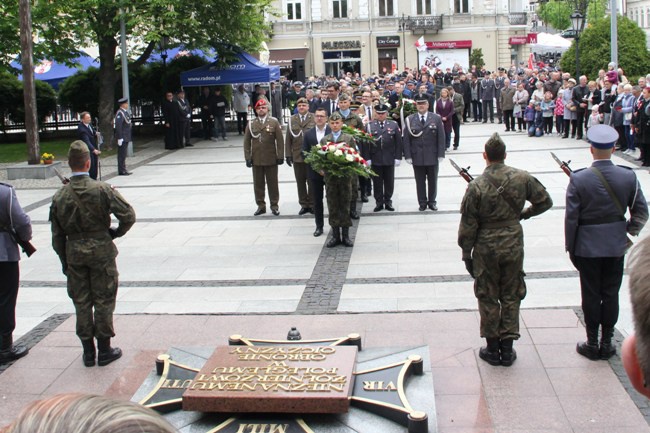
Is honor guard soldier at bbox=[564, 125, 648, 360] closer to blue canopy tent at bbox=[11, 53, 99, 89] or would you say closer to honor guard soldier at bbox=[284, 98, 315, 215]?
honor guard soldier at bbox=[284, 98, 315, 215]

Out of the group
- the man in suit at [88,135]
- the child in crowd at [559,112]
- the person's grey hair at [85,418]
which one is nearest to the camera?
the person's grey hair at [85,418]

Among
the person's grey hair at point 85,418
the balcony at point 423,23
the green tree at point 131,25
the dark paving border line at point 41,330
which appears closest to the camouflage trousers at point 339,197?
the dark paving border line at point 41,330

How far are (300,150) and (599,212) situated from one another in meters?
7.90

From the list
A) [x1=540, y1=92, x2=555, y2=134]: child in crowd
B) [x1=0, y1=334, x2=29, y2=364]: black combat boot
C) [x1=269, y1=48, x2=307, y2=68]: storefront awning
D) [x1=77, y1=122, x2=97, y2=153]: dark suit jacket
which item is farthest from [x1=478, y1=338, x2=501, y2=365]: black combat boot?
[x1=269, y1=48, x2=307, y2=68]: storefront awning

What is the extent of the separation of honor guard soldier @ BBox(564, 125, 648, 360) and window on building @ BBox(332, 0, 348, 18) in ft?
183

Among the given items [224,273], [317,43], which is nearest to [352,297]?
[224,273]

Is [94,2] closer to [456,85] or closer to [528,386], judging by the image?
[456,85]

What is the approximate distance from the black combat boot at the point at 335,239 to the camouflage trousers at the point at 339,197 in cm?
15

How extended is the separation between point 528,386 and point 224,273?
4908 millimetres

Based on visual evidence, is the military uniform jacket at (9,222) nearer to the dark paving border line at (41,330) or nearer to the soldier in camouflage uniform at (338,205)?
the dark paving border line at (41,330)

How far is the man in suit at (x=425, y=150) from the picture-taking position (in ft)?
45.2

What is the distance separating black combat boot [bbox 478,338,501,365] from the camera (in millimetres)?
6777

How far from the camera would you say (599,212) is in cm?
680

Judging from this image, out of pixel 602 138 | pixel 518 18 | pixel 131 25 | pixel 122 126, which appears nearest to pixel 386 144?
pixel 602 138
